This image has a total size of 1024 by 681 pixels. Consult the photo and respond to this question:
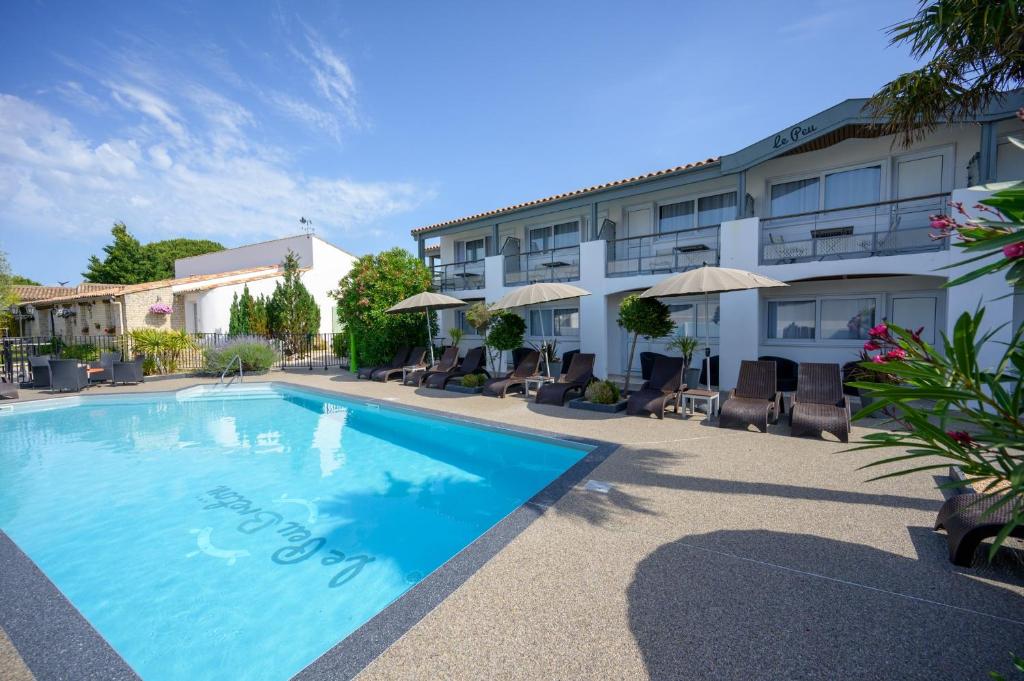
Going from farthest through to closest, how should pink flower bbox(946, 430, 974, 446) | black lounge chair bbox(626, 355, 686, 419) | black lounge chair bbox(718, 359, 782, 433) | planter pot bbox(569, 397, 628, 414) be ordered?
1. planter pot bbox(569, 397, 628, 414)
2. black lounge chair bbox(626, 355, 686, 419)
3. black lounge chair bbox(718, 359, 782, 433)
4. pink flower bbox(946, 430, 974, 446)

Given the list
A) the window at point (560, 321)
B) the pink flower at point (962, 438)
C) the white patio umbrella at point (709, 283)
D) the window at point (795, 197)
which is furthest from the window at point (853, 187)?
the pink flower at point (962, 438)

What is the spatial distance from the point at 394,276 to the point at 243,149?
267 inches

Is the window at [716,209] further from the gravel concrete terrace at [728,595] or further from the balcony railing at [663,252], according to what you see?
the gravel concrete terrace at [728,595]

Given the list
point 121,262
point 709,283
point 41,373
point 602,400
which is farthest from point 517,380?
point 121,262

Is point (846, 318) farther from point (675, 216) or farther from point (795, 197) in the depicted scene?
point (675, 216)

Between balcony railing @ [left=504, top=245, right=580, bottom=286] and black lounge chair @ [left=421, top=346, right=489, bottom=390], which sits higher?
balcony railing @ [left=504, top=245, right=580, bottom=286]

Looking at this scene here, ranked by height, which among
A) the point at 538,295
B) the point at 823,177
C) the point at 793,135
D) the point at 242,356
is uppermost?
the point at 793,135

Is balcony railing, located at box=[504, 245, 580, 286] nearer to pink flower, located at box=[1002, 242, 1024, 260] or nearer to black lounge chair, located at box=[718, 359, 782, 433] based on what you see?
black lounge chair, located at box=[718, 359, 782, 433]

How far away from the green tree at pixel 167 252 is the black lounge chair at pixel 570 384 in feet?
165

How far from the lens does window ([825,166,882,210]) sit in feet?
38.2

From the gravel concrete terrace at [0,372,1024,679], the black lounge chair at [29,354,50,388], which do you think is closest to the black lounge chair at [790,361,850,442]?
the gravel concrete terrace at [0,372,1024,679]

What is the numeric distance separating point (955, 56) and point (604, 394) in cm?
791

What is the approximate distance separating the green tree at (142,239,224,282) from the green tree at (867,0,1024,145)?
56.3 metres

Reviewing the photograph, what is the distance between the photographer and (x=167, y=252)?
5147 cm
